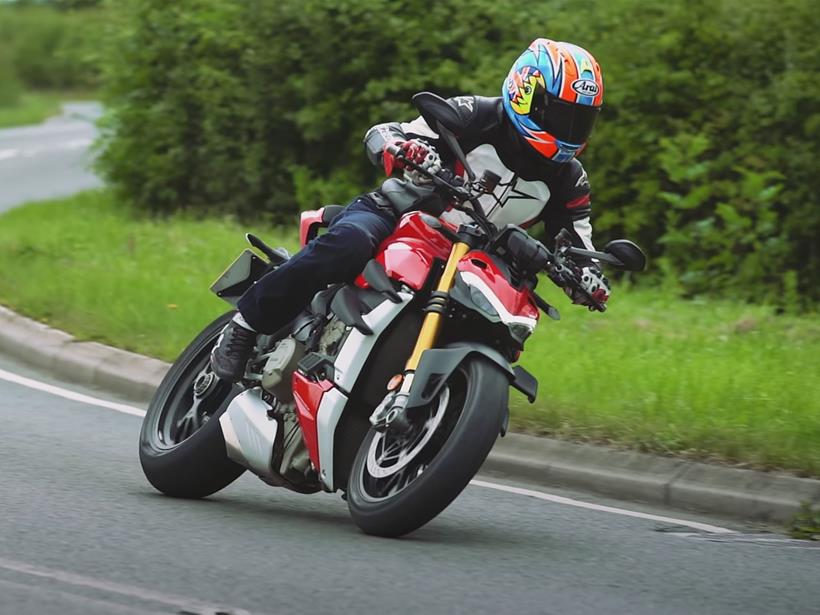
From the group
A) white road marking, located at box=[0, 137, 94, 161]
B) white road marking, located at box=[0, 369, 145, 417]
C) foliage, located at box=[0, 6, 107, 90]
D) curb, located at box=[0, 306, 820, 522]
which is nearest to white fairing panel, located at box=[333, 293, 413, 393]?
curb, located at box=[0, 306, 820, 522]

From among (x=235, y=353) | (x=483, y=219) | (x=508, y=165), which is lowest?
(x=235, y=353)

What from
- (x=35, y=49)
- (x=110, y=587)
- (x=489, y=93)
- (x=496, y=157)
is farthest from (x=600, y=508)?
(x=35, y=49)

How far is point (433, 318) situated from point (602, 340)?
5262 mm

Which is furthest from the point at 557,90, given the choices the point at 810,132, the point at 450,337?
the point at 810,132

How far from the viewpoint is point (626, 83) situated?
47.6 feet

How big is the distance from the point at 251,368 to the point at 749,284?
804 cm

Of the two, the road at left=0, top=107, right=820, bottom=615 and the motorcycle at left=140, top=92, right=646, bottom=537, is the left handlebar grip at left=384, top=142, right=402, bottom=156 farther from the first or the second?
the road at left=0, top=107, right=820, bottom=615

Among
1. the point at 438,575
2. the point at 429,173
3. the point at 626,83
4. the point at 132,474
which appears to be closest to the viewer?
the point at 438,575

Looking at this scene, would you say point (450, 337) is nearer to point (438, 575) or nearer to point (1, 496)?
point (438, 575)

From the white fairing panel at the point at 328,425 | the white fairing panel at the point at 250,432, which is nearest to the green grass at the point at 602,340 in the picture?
the white fairing panel at the point at 250,432

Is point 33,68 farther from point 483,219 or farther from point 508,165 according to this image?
point 483,219

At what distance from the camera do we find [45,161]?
29547 mm

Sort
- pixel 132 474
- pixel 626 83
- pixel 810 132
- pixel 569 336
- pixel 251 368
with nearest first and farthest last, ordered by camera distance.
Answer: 1. pixel 251 368
2. pixel 132 474
3. pixel 569 336
4. pixel 810 132
5. pixel 626 83

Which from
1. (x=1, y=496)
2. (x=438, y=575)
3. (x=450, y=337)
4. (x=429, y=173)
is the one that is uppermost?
(x=429, y=173)
